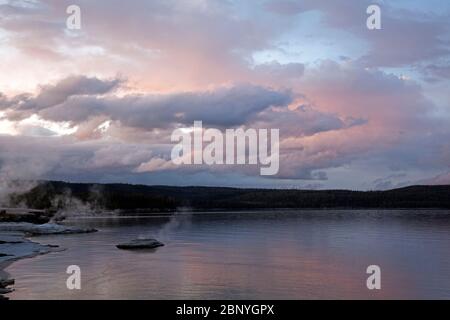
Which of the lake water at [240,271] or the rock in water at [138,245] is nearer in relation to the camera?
the lake water at [240,271]

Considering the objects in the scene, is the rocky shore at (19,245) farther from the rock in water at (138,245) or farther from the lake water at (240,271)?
the rock in water at (138,245)

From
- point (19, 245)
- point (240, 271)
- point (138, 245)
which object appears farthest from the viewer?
point (138, 245)

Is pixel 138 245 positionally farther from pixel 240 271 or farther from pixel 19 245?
pixel 240 271

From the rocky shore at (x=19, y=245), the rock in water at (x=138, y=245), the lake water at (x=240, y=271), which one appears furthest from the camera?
the rock in water at (x=138, y=245)

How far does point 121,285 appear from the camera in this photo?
135 ft

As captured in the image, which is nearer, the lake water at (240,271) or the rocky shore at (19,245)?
the lake water at (240,271)

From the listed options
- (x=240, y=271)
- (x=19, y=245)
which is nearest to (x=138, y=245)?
(x=19, y=245)

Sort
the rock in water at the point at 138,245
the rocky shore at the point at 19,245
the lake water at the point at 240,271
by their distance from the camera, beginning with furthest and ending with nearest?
the rock in water at the point at 138,245 → the rocky shore at the point at 19,245 → the lake water at the point at 240,271

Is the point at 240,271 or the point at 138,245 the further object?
the point at 138,245

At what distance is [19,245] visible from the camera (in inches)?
2665

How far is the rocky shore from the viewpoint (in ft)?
140

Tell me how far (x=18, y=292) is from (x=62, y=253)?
90.5 feet

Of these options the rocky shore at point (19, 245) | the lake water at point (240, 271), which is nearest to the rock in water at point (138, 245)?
the lake water at point (240, 271)

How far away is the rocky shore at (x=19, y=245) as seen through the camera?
1684 inches
